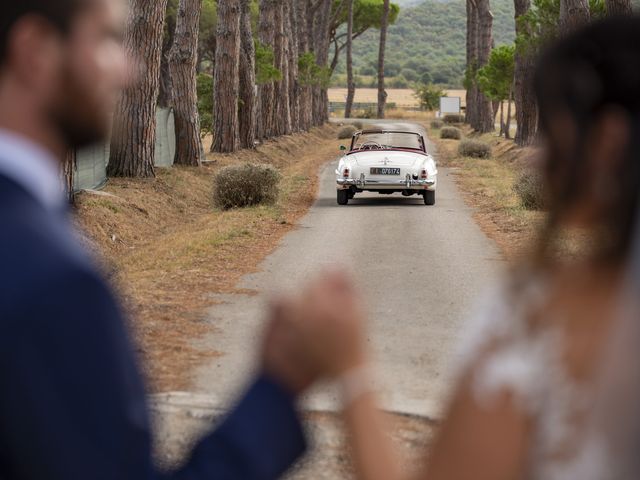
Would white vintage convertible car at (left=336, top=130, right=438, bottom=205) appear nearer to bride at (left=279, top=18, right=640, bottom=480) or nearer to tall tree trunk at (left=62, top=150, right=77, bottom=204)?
tall tree trunk at (left=62, top=150, right=77, bottom=204)

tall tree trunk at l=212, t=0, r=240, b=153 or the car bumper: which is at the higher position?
tall tree trunk at l=212, t=0, r=240, b=153

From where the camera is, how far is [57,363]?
1560 mm

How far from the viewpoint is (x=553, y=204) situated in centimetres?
161

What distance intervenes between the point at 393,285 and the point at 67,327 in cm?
1042

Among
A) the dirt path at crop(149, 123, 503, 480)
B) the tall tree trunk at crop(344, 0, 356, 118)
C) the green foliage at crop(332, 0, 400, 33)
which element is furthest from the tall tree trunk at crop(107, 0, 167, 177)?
the green foliage at crop(332, 0, 400, 33)

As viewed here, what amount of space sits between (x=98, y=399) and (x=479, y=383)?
0.53 meters

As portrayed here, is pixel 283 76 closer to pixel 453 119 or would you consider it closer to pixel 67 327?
pixel 453 119

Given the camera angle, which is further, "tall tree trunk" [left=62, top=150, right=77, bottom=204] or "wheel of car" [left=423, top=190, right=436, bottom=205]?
"wheel of car" [left=423, top=190, right=436, bottom=205]

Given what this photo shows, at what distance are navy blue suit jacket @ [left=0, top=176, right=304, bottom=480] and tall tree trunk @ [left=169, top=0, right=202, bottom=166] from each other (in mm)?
26136

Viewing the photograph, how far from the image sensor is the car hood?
2166 cm

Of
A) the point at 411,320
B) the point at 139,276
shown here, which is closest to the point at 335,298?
the point at 411,320

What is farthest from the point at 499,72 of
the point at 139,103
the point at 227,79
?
the point at 139,103

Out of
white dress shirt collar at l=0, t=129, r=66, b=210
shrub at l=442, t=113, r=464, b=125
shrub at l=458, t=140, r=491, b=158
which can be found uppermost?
white dress shirt collar at l=0, t=129, r=66, b=210

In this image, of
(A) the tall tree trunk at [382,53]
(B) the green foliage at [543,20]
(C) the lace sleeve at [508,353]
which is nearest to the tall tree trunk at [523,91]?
(B) the green foliage at [543,20]
